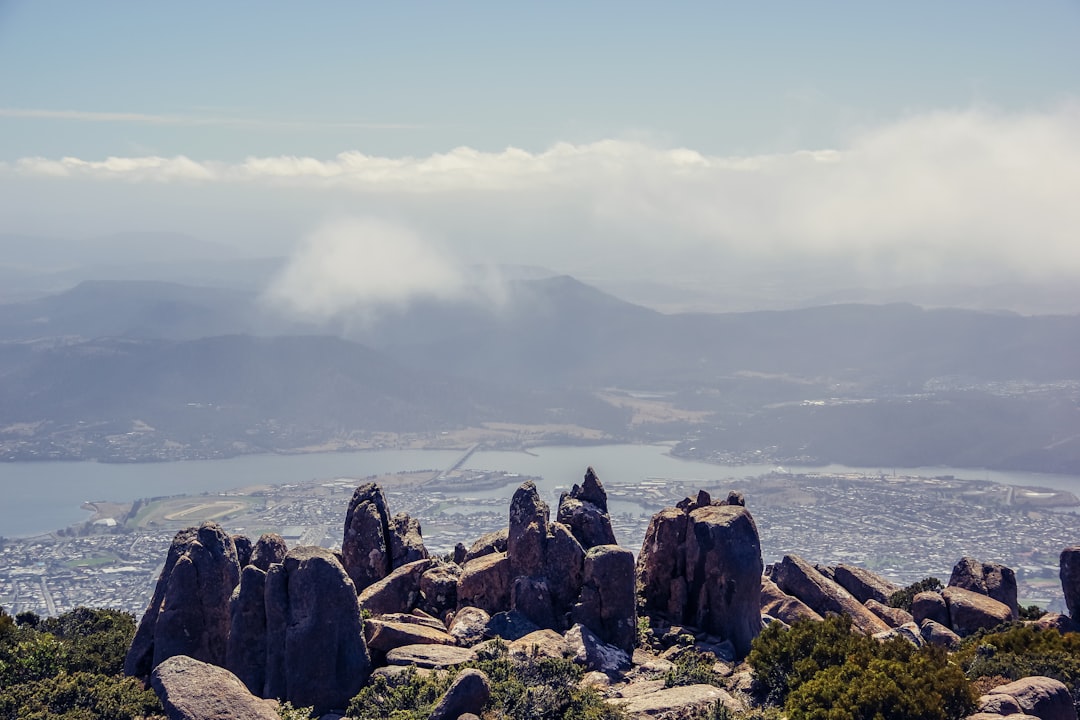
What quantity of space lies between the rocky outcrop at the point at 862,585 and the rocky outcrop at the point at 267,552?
1966 cm

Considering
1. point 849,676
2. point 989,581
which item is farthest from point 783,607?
point 849,676

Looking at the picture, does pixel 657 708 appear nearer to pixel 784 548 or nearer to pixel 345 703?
pixel 345 703

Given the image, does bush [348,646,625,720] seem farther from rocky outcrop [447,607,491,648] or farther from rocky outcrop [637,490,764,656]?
rocky outcrop [637,490,764,656]

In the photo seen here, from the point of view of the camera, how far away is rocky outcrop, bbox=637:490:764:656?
3080 centimetres

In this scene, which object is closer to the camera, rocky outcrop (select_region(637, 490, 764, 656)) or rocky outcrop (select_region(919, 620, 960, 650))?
rocky outcrop (select_region(637, 490, 764, 656))

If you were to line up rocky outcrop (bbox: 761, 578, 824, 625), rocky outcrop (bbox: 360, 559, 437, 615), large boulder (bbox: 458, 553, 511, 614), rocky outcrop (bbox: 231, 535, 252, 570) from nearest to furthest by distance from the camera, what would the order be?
large boulder (bbox: 458, 553, 511, 614) → rocky outcrop (bbox: 231, 535, 252, 570) → rocky outcrop (bbox: 360, 559, 437, 615) → rocky outcrop (bbox: 761, 578, 824, 625)

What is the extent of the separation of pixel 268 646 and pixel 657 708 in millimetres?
9163

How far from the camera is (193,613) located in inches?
1133

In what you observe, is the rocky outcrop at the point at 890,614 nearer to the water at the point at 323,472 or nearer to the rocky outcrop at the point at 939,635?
the rocky outcrop at the point at 939,635

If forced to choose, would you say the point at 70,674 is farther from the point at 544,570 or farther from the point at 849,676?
the point at 849,676

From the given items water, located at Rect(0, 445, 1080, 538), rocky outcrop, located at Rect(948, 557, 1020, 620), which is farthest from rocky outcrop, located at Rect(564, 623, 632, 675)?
water, located at Rect(0, 445, 1080, 538)

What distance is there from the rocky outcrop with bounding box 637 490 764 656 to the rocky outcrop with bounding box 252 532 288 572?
10415mm

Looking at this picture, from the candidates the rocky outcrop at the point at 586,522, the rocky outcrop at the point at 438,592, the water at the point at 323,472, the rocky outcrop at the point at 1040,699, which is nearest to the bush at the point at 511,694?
the rocky outcrop at the point at 438,592

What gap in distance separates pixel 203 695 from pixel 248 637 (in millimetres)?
4492
